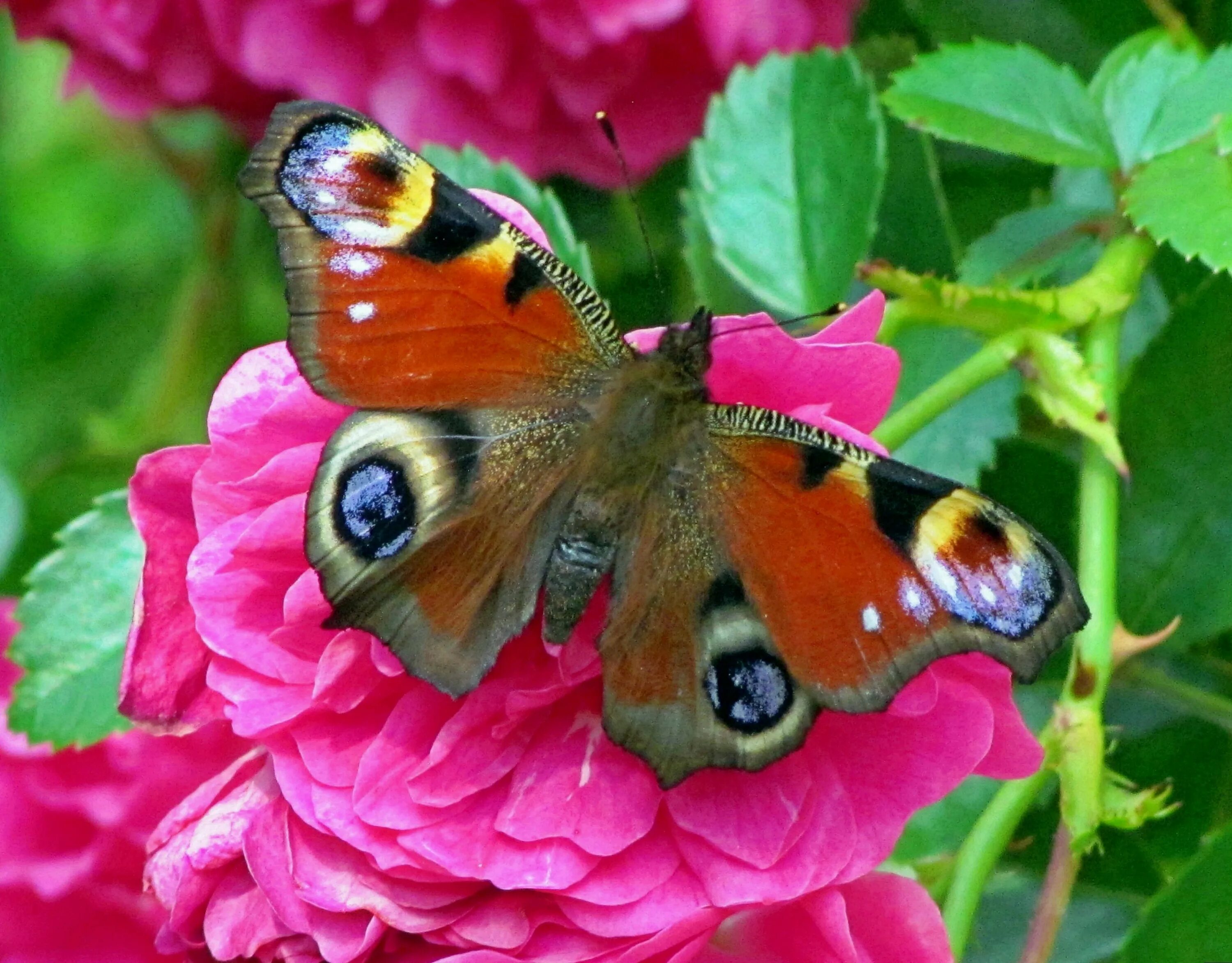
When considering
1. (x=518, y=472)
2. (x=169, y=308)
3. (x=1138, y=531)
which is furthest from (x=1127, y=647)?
(x=169, y=308)

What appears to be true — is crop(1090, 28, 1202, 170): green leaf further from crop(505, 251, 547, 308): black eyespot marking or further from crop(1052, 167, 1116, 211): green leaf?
crop(505, 251, 547, 308): black eyespot marking

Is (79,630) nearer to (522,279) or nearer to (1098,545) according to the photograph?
(522,279)

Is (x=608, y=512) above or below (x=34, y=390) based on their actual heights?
above

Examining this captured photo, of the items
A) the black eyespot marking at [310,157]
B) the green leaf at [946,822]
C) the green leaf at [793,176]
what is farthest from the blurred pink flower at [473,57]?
the green leaf at [946,822]

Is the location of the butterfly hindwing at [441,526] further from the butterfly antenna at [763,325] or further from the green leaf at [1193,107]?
the green leaf at [1193,107]

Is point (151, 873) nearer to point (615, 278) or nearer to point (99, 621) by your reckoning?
point (99, 621)

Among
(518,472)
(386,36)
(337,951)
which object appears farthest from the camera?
(386,36)

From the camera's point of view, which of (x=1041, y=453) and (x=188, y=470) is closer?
(x=188, y=470)
